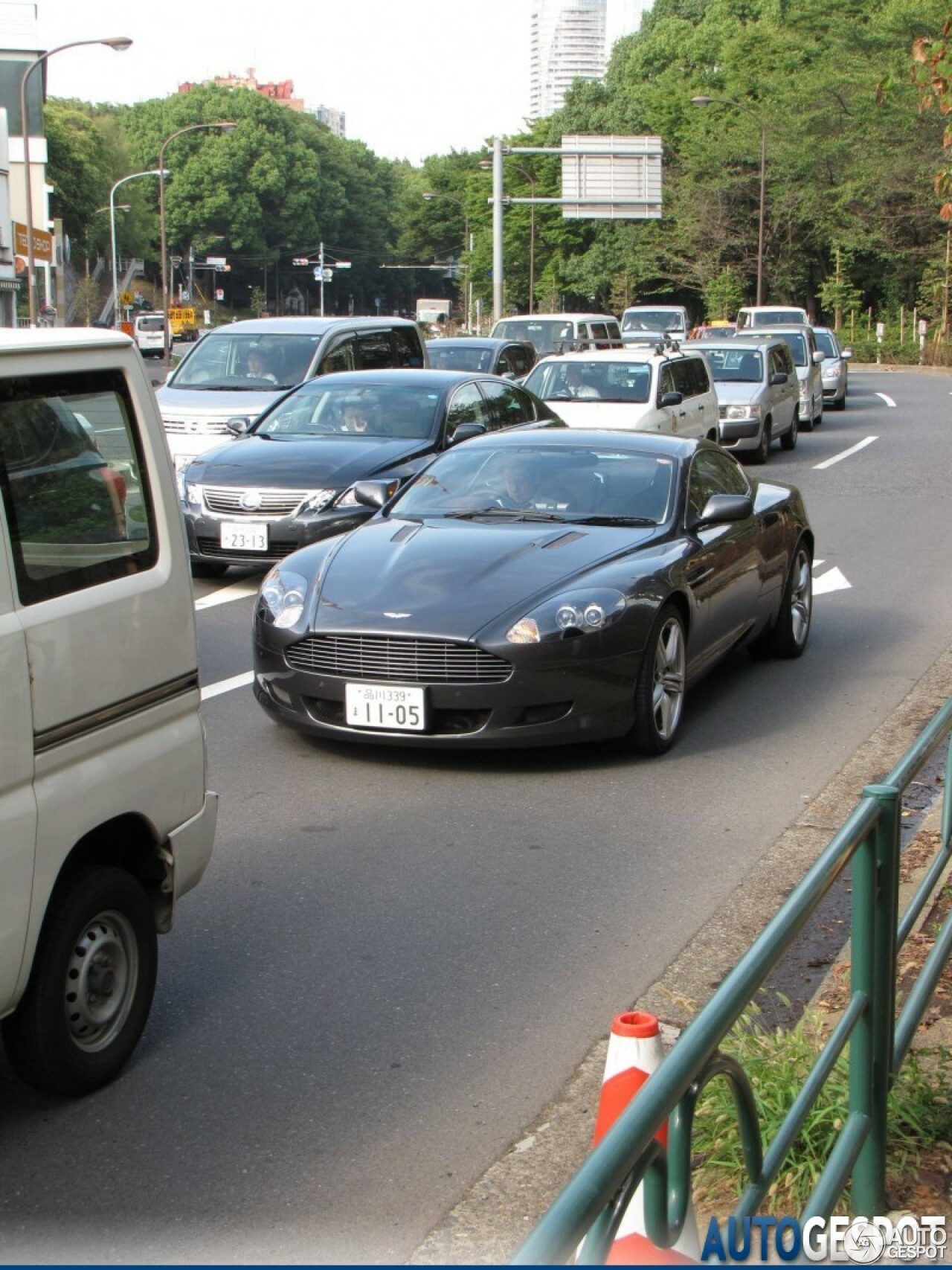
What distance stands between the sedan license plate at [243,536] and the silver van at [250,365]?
12.7 ft

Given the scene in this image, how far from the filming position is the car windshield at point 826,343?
33156 millimetres

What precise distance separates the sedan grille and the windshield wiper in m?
1.34

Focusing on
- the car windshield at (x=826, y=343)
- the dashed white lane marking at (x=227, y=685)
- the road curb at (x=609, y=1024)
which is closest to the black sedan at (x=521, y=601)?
the road curb at (x=609, y=1024)

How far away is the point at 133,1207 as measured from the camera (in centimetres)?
361

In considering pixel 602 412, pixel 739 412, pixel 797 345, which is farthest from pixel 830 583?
pixel 797 345

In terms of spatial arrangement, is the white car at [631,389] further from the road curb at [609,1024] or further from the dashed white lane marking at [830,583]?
the road curb at [609,1024]

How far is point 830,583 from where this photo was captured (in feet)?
42.3

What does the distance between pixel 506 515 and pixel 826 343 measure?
88.3ft

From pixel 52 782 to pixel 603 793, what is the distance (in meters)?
3.49

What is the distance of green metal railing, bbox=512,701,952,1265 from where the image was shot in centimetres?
187

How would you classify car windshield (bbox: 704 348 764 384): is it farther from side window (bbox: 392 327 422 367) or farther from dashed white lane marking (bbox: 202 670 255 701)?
dashed white lane marking (bbox: 202 670 255 701)

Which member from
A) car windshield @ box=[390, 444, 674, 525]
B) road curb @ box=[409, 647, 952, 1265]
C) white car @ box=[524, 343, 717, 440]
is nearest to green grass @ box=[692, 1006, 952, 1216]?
road curb @ box=[409, 647, 952, 1265]

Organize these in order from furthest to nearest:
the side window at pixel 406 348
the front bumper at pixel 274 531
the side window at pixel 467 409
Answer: the side window at pixel 406 348
the side window at pixel 467 409
the front bumper at pixel 274 531

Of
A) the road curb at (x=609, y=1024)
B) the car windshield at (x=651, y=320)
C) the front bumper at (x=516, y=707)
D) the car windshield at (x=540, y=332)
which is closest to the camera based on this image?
the road curb at (x=609, y=1024)
